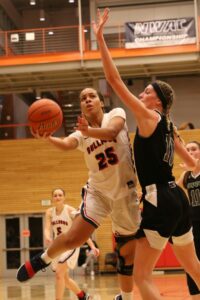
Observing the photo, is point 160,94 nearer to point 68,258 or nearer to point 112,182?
point 112,182

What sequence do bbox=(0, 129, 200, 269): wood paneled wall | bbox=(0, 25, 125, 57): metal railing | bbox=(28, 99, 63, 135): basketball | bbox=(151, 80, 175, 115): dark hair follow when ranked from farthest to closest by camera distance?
1. bbox=(0, 25, 125, 57): metal railing
2. bbox=(0, 129, 200, 269): wood paneled wall
3. bbox=(28, 99, 63, 135): basketball
4. bbox=(151, 80, 175, 115): dark hair

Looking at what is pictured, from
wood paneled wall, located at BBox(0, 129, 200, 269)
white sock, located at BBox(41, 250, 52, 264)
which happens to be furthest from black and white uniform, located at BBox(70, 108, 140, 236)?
wood paneled wall, located at BBox(0, 129, 200, 269)

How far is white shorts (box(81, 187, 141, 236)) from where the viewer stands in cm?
565

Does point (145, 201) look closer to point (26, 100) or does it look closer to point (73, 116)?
point (73, 116)

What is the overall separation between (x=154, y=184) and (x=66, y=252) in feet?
15.0

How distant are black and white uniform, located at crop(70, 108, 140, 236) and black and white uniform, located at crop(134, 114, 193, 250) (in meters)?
0.62

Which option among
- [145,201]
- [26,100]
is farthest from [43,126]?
[26,100]

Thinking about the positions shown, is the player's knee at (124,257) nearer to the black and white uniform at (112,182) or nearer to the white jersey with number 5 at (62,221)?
the black and white uniform at (112,182)

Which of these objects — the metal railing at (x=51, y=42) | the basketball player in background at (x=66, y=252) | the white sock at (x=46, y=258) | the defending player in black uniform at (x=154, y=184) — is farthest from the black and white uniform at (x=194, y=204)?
the metal railing at (x=51, y=42)

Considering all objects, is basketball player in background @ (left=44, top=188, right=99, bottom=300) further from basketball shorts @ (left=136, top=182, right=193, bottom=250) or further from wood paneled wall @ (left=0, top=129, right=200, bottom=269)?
wood paneled wall @ (left=0, top=129, right=200, bottom=269)

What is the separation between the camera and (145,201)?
495 cm

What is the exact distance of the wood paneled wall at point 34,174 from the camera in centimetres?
1980

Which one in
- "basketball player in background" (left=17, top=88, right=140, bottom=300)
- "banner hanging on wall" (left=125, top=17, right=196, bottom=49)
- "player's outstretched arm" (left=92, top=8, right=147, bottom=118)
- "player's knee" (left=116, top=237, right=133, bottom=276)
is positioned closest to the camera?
"player's outstretched arm" (left=92, top=8, right=147, bottom=118)

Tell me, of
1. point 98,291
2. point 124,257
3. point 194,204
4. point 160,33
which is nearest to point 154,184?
point 124,257
